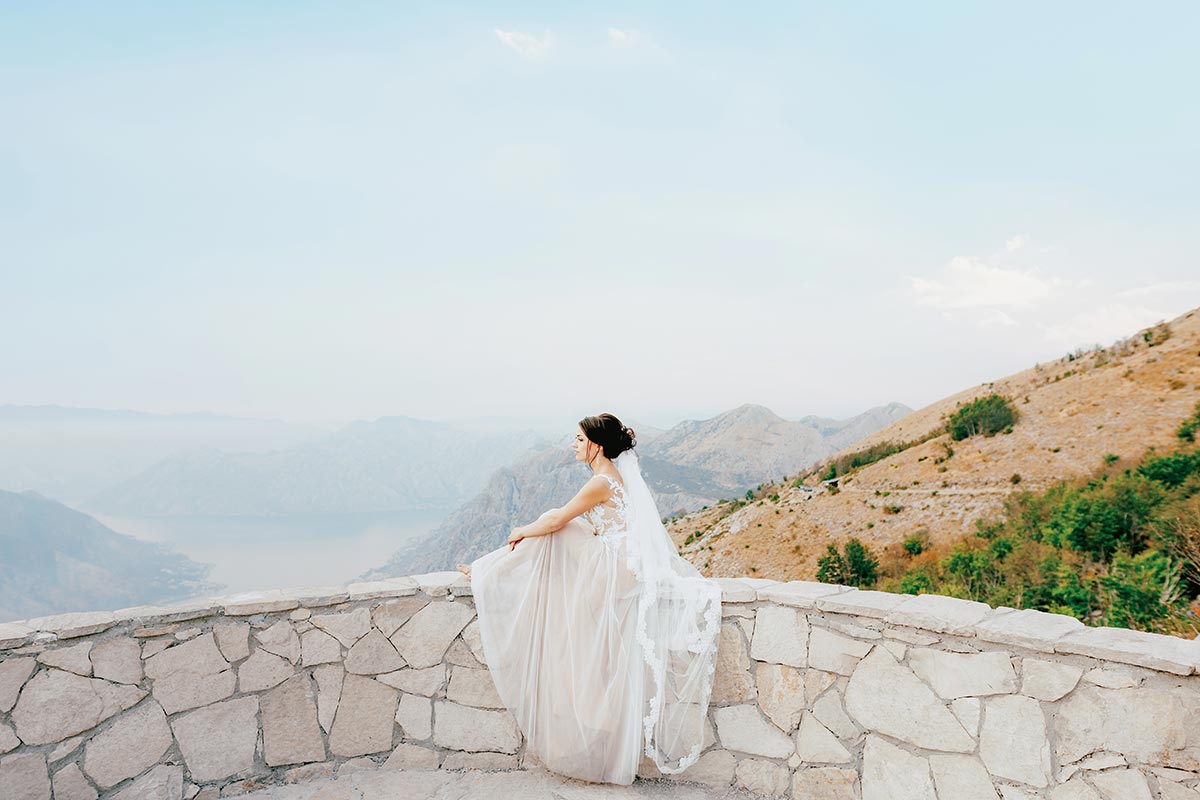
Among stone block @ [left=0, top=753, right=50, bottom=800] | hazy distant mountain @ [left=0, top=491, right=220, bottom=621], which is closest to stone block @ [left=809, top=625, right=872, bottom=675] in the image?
stone block @ [left=0, top=753, right=50, bottom=800]

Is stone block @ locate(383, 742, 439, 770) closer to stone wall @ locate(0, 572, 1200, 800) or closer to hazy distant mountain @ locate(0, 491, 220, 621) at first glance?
stone wall @ locate(0, 572, 1200, 800)

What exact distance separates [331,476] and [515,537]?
3734 inches

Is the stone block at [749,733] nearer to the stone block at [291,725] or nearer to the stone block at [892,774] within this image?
the stone block at [892,774]

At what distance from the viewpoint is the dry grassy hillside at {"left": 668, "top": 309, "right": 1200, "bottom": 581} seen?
20109mm

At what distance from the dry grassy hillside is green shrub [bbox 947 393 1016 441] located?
42 cm

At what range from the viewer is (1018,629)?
2.53 meters

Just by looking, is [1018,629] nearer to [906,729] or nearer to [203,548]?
[906,729]

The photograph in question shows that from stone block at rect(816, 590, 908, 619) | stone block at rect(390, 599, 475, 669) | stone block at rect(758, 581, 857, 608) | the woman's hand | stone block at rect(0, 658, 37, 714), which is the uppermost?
the woman's hand

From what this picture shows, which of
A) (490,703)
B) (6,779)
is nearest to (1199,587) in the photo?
(490,703)

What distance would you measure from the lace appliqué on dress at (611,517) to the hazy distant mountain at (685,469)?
27.7m

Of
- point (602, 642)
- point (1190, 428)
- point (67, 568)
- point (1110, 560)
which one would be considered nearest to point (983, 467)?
point (1190, 428)

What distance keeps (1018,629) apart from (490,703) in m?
2.25

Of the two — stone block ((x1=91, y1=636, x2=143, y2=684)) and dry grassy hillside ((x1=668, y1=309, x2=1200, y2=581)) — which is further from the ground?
stone block ((x1=91, y1=636, x2=143, y2=684))

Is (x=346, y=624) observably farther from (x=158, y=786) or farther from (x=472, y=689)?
(x=158, y=786)
